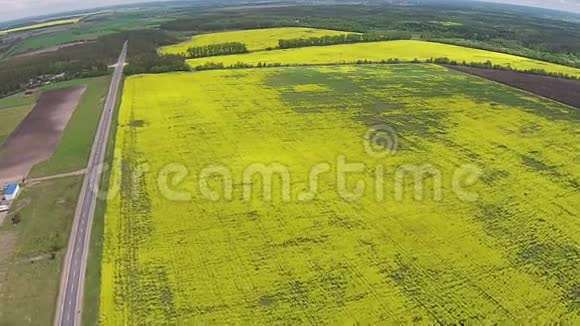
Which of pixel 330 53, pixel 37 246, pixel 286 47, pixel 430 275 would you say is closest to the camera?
pixel 430 275

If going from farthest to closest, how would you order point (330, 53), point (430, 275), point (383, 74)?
1. point (330, 53)
2. point (383, 74)
3. point (430, 275)

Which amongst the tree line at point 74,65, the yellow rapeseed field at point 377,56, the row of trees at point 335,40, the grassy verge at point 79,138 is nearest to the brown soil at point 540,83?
the yellow rapeseed field at point 377,56

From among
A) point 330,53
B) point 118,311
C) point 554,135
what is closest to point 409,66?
point 330,53

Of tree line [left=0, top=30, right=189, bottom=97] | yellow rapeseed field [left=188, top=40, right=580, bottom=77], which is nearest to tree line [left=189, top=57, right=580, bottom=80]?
yellow rapeseed field [left=188, top=40, right=580, bottom=77]

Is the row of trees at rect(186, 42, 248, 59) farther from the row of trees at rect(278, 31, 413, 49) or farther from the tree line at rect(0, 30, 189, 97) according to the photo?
the row of trees at rect(278, 31, 413, 49)

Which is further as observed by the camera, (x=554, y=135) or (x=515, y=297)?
(x=554, y=135)

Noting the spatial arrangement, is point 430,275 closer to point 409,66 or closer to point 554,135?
point 554,135

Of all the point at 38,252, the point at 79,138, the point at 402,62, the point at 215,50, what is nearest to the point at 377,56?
the point at 402,62
